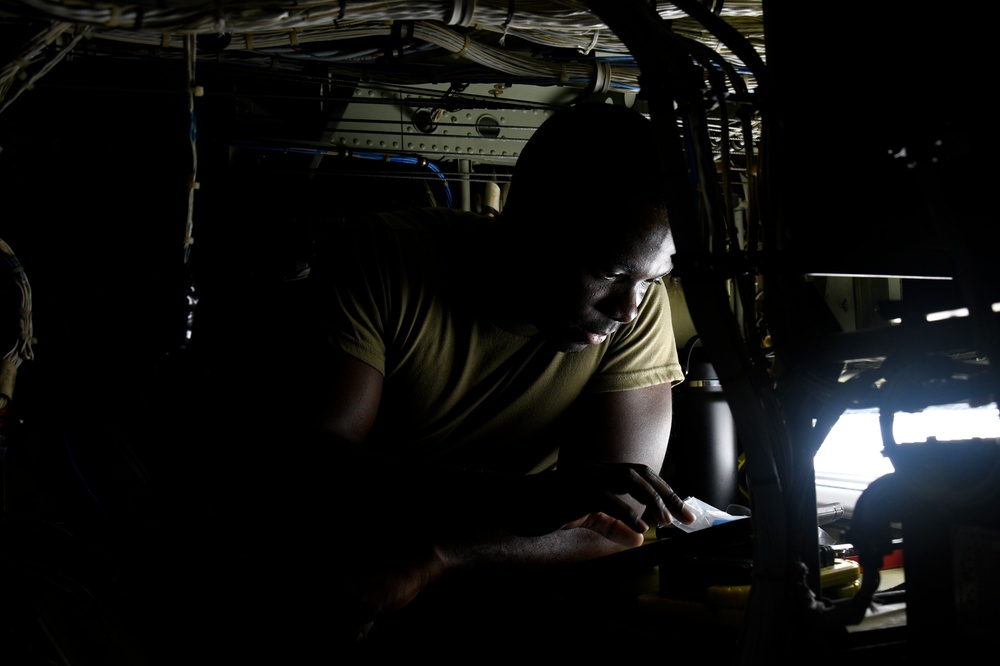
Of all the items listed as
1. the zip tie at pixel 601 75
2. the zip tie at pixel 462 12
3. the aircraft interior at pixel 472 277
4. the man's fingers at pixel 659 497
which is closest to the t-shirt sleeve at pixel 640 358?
the aircraft interior at pixel 472 277

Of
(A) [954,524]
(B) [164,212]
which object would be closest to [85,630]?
(B) [164,212]

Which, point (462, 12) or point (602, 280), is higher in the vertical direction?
point (462, 12)

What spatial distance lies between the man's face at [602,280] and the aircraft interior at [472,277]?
189 mm

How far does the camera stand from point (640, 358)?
150 cm

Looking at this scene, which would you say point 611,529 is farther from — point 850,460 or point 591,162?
point 850,460

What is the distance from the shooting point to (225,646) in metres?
1.50

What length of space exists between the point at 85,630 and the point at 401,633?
78 centimetres

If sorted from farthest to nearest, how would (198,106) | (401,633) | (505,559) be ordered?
(198,106)
(505,559)
(401,633)

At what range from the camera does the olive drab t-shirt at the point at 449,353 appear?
1.31 metres

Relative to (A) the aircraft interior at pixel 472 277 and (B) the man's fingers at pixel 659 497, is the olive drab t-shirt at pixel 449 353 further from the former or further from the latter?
(B) the man's fingers at pixel 659 497

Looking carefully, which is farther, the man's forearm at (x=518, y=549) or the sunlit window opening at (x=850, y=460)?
the sunlit window opening at (x=850, y=460)

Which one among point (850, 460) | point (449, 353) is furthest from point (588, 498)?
point (850, 460)

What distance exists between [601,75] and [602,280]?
428 millimetres

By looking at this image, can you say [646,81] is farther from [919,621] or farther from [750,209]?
[919,621]
